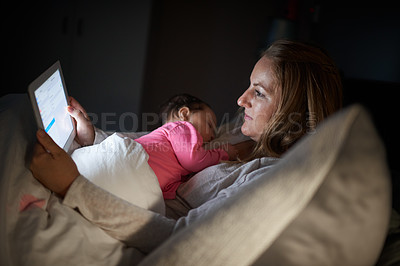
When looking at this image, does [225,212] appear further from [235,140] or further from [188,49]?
[188,49]

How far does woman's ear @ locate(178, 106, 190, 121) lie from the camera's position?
1671mm

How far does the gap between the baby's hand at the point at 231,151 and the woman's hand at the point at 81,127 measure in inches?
22.5

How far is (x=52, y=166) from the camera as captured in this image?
0.84 meters

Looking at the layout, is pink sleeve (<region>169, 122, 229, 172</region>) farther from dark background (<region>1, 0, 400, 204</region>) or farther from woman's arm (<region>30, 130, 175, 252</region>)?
dark background (<region>1, 0, 400, 204</region>)

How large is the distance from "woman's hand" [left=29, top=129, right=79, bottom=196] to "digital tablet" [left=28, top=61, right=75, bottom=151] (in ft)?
0.24

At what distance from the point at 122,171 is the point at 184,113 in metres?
0.72

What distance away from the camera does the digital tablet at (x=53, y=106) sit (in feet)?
2.98

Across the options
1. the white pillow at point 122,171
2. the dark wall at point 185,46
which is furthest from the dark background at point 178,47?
the white pillow at point 122,171

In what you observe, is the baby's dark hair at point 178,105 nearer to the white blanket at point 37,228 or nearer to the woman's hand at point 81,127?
the woman's hand at point 81,127

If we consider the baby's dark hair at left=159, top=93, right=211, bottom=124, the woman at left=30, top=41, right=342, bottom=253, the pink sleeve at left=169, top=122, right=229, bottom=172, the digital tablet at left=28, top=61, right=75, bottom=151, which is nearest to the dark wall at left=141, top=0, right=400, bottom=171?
the baby's dark hair at left=159, top=93, right=211, bottom=124

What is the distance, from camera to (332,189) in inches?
23.9

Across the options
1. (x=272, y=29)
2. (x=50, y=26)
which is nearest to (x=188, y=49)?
(x=272, y=29)

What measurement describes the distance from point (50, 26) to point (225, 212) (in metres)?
2.60

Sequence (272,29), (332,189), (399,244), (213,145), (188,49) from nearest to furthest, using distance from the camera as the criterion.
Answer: (332,189) < (399,244) < (213,145) < (272,29) < (188,49)
